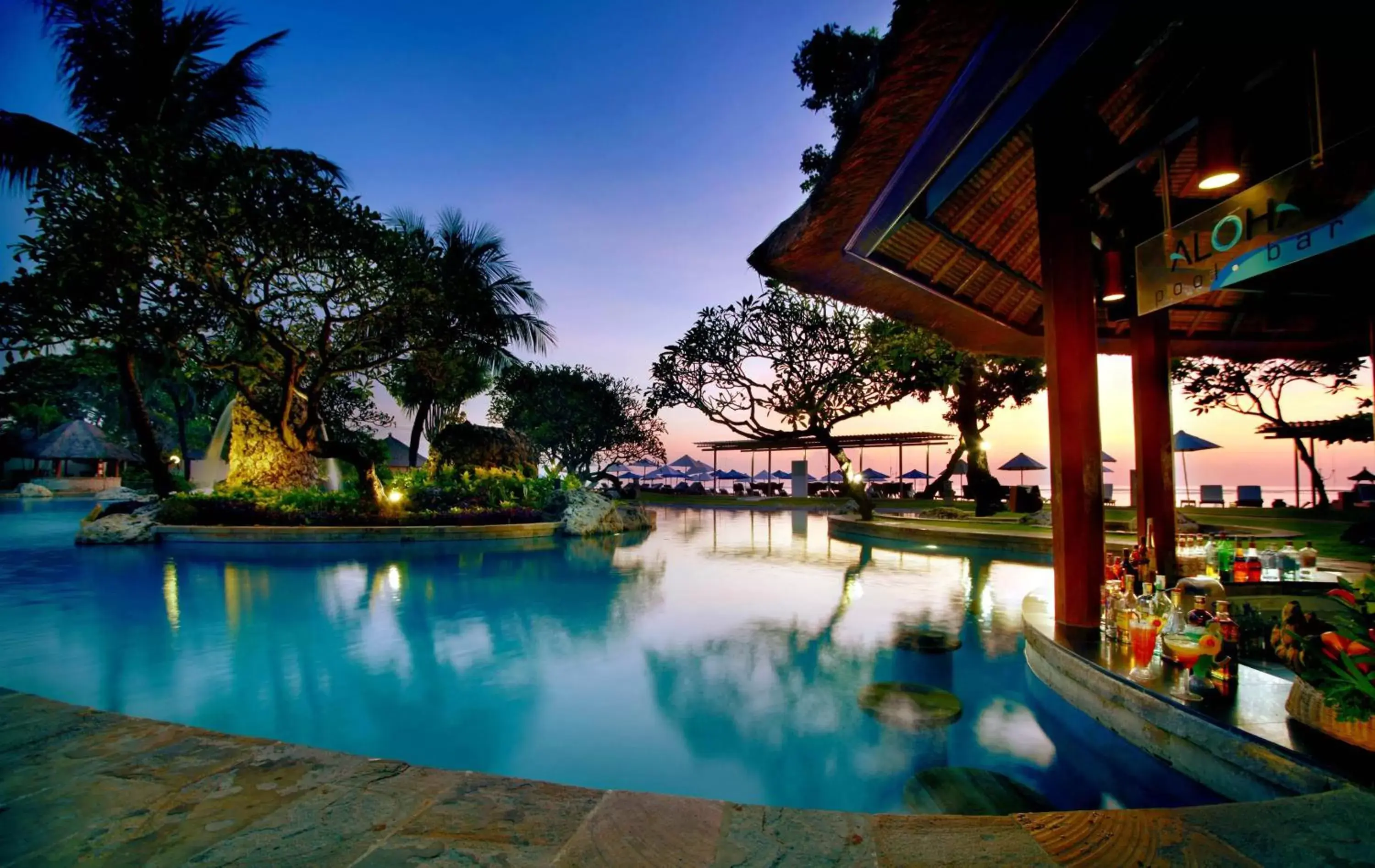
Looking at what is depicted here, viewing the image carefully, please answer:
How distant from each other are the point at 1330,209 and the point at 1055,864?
118 inches

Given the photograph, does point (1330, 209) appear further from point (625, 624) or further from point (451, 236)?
point (451, 236)

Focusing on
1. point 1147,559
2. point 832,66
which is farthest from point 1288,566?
point 832,66

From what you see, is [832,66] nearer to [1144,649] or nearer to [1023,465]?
[1144,649]

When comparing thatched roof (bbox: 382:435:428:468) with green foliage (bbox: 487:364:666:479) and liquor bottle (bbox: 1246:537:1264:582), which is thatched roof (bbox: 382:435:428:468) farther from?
liquor bottle (bbox: 1246:537:1264:582)

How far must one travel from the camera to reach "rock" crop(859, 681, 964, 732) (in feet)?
11.1

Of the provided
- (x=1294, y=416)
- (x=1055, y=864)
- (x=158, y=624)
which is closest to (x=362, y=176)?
(x=158, y=624)

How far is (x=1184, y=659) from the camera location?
2623 mm

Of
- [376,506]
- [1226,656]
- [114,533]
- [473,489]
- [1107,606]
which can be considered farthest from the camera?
[473,489]

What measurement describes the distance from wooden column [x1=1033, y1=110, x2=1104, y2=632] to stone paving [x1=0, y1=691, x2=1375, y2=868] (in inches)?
81.4

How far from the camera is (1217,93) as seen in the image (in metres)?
2.89

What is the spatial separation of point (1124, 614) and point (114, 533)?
15.1 m

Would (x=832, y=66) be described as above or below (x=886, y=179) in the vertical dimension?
above

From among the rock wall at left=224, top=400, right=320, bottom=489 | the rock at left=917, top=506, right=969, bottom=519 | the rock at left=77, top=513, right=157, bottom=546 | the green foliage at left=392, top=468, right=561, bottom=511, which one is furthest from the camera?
the rock at left=917, top=506, right=969, bottom=519

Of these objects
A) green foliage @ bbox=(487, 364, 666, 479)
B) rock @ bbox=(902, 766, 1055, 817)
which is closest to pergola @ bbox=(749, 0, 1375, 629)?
rock @ bbox=(902, 766, 1055, 817)
